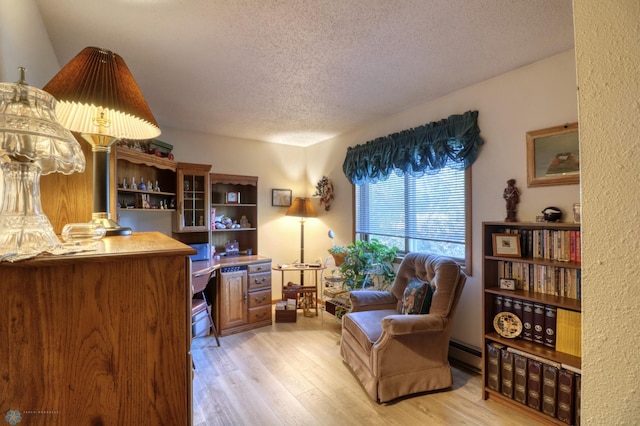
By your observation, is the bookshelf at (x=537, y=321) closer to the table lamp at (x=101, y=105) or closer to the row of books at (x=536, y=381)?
the row of books at (x=536, y=381)

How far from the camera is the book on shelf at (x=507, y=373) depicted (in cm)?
195

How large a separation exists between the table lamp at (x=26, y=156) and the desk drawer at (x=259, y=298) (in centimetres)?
293

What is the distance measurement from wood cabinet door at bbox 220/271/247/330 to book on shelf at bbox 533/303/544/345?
9.16 feet

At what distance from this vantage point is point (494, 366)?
6.69 ft

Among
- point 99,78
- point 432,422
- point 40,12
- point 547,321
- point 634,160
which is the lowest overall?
point 432,422

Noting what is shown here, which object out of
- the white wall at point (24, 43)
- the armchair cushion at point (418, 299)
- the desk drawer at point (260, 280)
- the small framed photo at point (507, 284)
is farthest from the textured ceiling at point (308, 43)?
the desk drawer at point (260, 280)

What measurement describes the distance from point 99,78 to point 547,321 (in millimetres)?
2697

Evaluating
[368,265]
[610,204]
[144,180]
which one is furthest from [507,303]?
[144,180]

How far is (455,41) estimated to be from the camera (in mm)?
1777

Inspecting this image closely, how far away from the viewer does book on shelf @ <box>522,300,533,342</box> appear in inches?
76.5

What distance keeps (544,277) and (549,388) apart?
27.4 inches

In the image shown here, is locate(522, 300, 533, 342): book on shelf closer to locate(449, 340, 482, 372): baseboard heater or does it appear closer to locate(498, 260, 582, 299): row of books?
locate(498, 260, 582, 299): row of books

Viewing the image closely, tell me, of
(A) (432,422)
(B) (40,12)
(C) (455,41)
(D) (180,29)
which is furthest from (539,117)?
(B) (40,12)

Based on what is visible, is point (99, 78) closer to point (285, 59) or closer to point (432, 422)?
point (285, 59)
